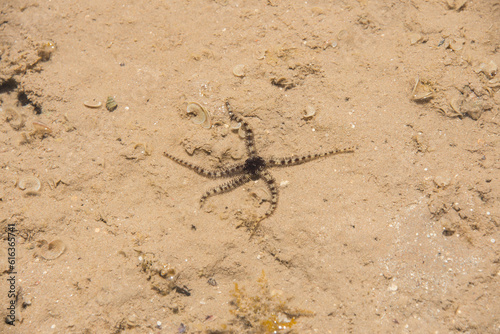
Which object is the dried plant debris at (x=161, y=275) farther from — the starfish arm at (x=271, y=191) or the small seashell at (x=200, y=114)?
the small seashell at (x=200, y=114)

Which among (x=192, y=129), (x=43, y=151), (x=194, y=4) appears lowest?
(x=43, y=151)

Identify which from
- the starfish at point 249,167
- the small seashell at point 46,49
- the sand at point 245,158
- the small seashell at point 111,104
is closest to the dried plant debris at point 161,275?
the sand at point 245,158

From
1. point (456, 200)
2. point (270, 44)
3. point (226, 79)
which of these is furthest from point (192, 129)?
point (456, 200)

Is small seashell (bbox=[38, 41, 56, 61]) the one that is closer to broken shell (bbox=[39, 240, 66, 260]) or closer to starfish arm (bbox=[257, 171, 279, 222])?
broken shell (bbox=[39, 240, 66, 260])

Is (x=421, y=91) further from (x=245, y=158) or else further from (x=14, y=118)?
(x=14, y=118)

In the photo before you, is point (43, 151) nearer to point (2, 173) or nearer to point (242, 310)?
point (2, 173)

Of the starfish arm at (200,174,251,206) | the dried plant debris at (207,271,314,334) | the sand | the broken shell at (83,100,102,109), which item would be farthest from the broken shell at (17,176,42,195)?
the dried plant debris at (207,271,314,334)
